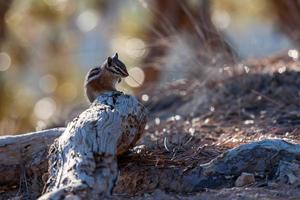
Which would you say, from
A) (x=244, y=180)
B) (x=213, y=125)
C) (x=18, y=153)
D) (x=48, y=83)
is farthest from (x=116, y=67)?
A: (x=48, y=83)

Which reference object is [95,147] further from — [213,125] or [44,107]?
[44,107]

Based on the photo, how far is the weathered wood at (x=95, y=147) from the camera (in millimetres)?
3621

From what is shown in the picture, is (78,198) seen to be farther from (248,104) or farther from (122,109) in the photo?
(248,104)

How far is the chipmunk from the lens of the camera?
5301 millimetres

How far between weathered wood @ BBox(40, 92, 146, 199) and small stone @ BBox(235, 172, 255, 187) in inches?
25.1

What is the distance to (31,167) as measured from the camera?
477cm

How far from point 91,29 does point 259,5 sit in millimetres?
3786

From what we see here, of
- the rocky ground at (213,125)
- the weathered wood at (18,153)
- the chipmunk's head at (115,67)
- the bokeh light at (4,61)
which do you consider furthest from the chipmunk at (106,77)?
the bokeh light at (4,61)

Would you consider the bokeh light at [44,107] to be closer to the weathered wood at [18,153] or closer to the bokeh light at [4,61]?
the bokeh light at [4,61]

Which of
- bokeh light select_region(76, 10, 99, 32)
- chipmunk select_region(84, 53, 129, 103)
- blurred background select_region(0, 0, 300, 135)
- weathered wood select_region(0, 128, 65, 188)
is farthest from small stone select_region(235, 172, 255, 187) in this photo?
bokeh light select_region(76, 10, 99, 32)

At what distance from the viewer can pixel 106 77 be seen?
17.5ft

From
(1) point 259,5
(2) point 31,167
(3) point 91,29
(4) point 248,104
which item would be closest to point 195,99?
(4) point 248,104

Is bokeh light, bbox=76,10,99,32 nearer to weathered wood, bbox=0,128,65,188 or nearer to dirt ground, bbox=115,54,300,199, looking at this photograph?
dirt ground, bbox=115,54,300,199

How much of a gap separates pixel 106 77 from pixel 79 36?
10172 mm
